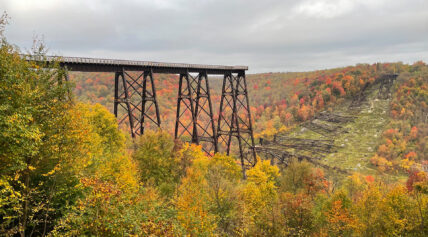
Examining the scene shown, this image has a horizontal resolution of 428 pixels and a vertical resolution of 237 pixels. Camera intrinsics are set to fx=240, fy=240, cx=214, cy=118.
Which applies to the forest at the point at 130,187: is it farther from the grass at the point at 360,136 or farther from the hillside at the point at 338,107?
the hillside at the point at 338,107

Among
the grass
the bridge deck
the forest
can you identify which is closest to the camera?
the forest

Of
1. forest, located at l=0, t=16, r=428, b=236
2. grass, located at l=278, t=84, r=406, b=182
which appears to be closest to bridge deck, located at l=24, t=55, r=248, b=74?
forest, located at l=0, t=16, r=428, b=236

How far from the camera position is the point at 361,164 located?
188 ft

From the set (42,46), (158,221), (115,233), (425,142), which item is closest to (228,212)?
(158,221)

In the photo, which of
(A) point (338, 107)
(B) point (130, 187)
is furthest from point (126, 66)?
(A) point (338, 107)

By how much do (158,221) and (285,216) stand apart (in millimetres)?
10324

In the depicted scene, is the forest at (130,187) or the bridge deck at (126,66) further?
the bridge deck at (126,66)

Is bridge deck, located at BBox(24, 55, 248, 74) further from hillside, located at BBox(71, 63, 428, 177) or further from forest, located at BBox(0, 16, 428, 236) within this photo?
hillside, located at BBox(71, 63, 428, 177)

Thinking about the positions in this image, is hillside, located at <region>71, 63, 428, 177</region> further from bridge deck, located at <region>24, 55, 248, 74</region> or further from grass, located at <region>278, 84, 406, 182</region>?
bridge deck, located at <region>24, 55, 248, 74</region>

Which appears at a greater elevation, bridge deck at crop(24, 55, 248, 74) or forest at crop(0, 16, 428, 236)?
bridge deck at crop(24, 55, 248, 74)

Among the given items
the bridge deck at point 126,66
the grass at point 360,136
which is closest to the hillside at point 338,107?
the grass at point 360,136

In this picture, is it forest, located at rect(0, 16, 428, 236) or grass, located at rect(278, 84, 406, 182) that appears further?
grass, located at rect(278, 84, 406, 182)

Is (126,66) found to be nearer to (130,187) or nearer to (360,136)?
(130,187)

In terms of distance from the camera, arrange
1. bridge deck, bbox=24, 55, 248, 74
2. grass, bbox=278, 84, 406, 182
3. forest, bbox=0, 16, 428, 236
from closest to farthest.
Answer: forest, bbox=0, 16, 428, 236, bridge deck, bbox=24, 55, 248, 74, grass, bbox=278, 84, 406, 182
